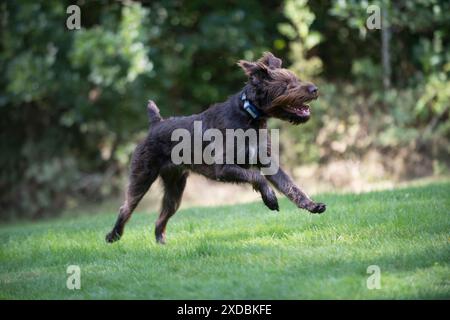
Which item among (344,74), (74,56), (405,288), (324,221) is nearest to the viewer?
(405,288)

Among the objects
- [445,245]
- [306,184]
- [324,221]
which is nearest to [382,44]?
[306,184]

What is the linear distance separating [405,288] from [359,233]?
4.83 feet

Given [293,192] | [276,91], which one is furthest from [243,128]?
[293,192]

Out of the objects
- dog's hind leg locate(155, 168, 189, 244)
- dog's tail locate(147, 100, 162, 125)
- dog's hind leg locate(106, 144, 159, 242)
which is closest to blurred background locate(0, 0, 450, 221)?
dog's tail locate(147, 100, 162, 125)

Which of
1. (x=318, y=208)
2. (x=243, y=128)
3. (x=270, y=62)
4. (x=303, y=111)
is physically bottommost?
(x=318, y=208)

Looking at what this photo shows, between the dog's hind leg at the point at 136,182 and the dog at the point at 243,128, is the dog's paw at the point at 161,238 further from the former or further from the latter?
the dog's hind leg at the point at 136,182

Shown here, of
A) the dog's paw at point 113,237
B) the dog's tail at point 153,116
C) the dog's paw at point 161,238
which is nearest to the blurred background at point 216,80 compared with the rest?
the dog's tail at point 153,116

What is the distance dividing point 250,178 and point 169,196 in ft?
4.09

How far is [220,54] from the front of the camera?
1566cm

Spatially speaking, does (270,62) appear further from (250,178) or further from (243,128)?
(250,178)

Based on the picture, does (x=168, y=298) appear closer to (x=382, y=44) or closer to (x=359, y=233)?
(x=359, y=233)

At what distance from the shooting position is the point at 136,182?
23.8 ft

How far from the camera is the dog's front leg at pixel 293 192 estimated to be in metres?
6.41

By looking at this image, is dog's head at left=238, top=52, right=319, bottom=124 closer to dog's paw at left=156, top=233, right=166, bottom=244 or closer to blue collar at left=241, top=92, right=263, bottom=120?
blue collar at left=241, top=92, right=263, bottom=120
